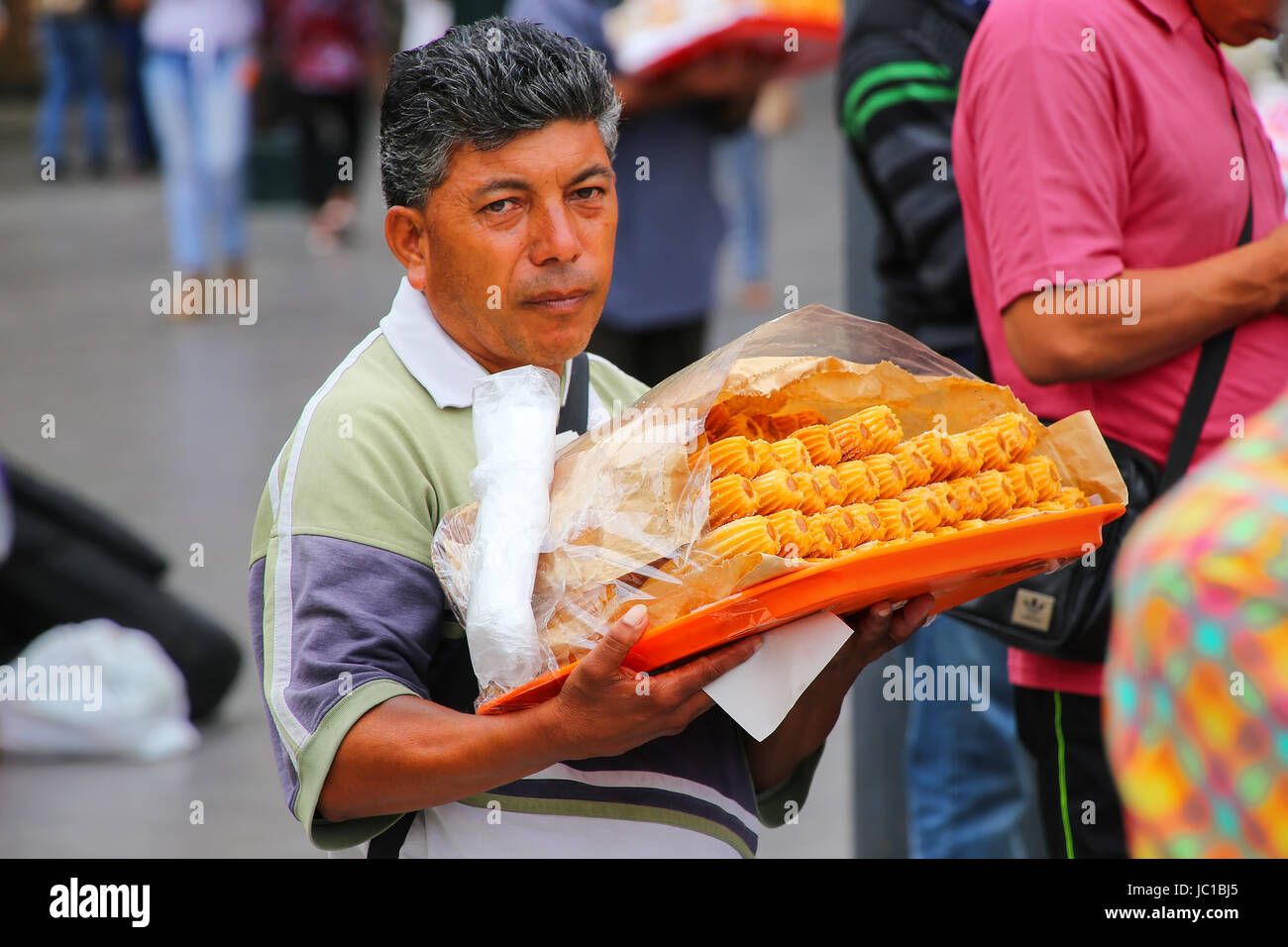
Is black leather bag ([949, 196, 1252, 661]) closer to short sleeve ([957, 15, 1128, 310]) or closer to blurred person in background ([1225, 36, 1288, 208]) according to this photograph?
short sleeve ([957, 15, 1128, 310])

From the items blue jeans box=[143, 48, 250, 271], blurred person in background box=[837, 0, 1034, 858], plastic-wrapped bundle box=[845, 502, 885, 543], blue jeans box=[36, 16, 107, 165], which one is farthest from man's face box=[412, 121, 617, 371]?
blue jeans box=[36, 16, 107, 165]

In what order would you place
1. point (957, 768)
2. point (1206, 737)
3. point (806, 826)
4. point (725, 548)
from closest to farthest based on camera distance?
point (1206, 737), point (725, 548), point (957, 768), point (806, 826)

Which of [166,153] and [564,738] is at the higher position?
[166,153]

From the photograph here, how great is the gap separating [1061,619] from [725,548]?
1.04 metres

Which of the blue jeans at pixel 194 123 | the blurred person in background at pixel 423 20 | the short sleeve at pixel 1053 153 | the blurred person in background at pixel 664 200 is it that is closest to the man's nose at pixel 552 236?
the short sleeve at pixel 1053 153

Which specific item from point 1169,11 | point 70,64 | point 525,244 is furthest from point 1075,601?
point 70,64

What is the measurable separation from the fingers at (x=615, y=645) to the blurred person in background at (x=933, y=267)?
1319 mm

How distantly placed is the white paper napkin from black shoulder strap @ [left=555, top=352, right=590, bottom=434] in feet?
1.47

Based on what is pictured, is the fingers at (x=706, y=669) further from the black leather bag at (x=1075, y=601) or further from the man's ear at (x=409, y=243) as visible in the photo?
the black leather bag at (x=1075, y=601)

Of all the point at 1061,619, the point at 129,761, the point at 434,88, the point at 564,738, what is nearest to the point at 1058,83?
the point at 1061,619

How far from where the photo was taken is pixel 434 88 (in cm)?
178

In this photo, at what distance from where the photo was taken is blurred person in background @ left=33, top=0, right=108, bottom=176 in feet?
52.5

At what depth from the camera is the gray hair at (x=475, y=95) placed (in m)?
1.76

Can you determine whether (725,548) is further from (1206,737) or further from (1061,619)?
(1061,619)
